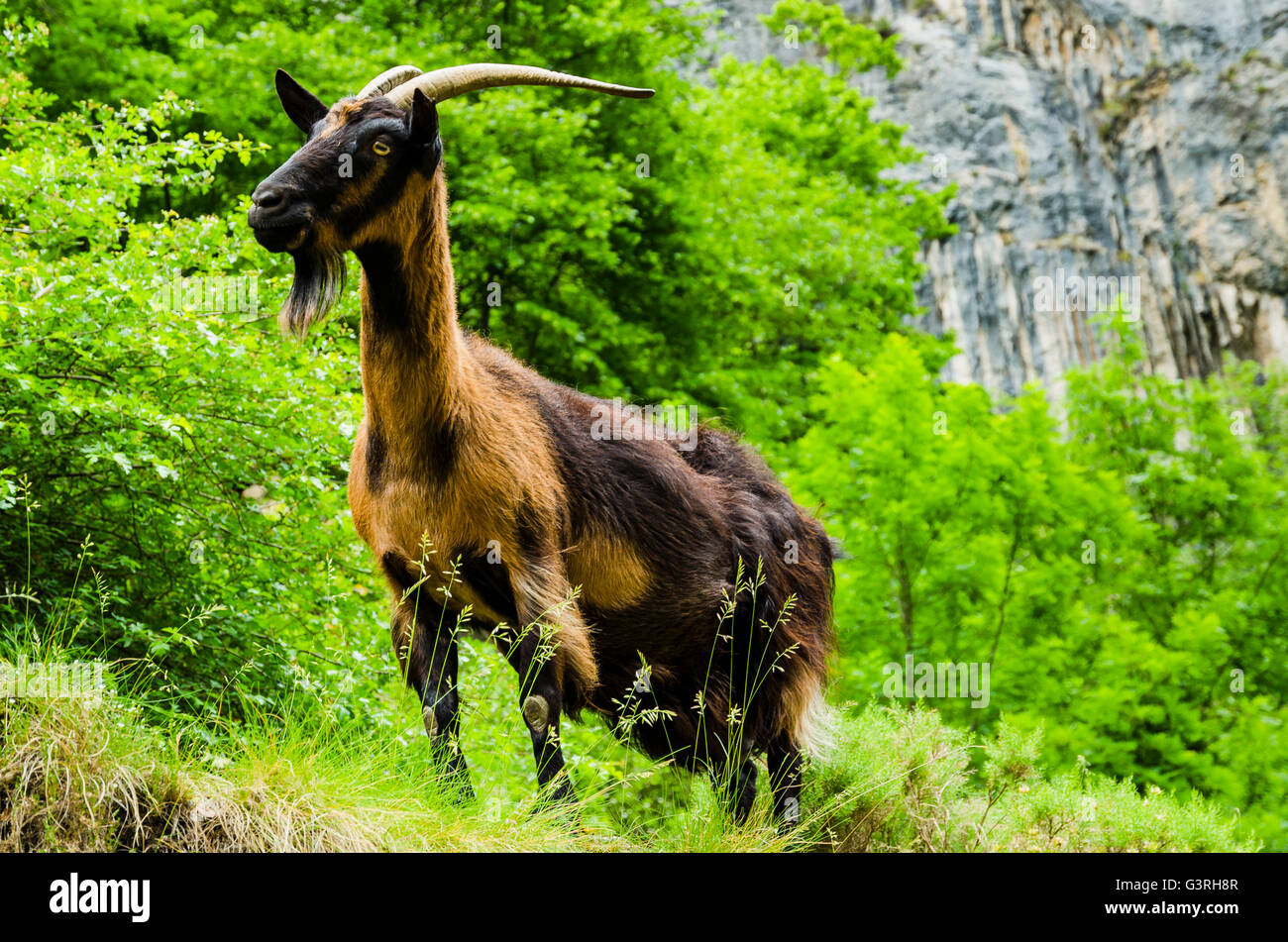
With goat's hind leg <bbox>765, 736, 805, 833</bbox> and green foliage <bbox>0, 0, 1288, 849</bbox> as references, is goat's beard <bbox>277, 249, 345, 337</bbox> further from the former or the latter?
goat's hind leg <bbox>765, 736, 805, 833</bbox>

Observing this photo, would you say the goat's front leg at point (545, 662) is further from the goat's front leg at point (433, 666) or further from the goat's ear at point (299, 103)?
the goat's ear at point (299, 103)

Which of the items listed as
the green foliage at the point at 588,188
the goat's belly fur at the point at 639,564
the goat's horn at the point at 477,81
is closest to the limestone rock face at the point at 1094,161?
the green foliage at the point at 588,188

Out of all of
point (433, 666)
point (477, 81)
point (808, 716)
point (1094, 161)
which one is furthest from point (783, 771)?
point (1094, 161)

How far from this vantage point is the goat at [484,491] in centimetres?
459

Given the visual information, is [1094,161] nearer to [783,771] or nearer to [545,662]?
[783,771]

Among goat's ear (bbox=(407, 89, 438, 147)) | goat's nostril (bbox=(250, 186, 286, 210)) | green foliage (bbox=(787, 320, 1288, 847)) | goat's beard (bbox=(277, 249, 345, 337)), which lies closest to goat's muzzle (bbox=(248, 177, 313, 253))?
goat's nostril (bbox=(250, 186, 286, 210))

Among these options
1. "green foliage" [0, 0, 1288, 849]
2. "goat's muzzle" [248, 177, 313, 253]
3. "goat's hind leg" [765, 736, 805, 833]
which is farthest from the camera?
"goat's hind leg" [765, 736, 805, 833]

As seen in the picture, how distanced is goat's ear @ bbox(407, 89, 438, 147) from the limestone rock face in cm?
4017

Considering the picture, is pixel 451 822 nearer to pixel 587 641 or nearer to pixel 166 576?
pixel 587 641

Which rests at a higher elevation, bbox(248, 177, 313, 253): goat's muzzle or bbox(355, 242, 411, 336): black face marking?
bbox(248, 177, 313, 253): goat's muzzle

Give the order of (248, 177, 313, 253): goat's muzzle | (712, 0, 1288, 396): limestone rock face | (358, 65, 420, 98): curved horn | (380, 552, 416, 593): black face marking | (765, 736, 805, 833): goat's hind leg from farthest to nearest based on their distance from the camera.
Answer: (712, 0, 1288, 396): limestone rock face
(765, 736, 805, 833): goat's hind leg
(358, 65, 420, 98): curved horn
(380, 552, 416, 593): black face marking
(248, 177, 313, 253): goat's muzzle

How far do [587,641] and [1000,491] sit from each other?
11.8 m

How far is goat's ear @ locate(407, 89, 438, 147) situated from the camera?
4.55m

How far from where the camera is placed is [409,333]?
4.76 metres
